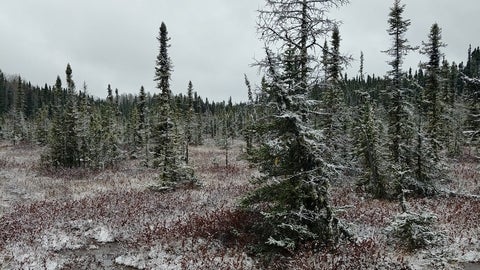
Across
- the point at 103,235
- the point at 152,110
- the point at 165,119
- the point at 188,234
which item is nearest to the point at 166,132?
the point at 165,119

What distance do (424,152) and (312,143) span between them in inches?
598

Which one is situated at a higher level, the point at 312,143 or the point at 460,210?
the point at 312,143

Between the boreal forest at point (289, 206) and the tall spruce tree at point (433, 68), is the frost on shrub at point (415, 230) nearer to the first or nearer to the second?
the boreal forest at point (289, 206)

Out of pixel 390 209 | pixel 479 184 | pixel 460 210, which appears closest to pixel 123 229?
pixel 390 209

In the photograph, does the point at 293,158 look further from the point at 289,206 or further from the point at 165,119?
the point at 165,119

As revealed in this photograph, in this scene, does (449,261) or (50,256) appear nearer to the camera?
(449,261)

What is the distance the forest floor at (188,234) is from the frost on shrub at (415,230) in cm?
26

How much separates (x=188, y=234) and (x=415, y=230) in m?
7.53

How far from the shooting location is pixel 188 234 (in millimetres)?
13516

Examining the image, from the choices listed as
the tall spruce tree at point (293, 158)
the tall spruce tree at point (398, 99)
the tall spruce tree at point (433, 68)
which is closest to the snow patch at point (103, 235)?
Result: the tall spruce tree at point (293, 158)

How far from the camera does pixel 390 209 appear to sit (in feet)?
54.9

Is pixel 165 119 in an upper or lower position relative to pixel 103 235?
upper

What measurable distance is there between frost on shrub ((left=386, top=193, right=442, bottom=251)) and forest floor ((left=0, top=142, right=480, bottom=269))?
26cm

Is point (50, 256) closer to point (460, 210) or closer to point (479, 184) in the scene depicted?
point (460, 210)
